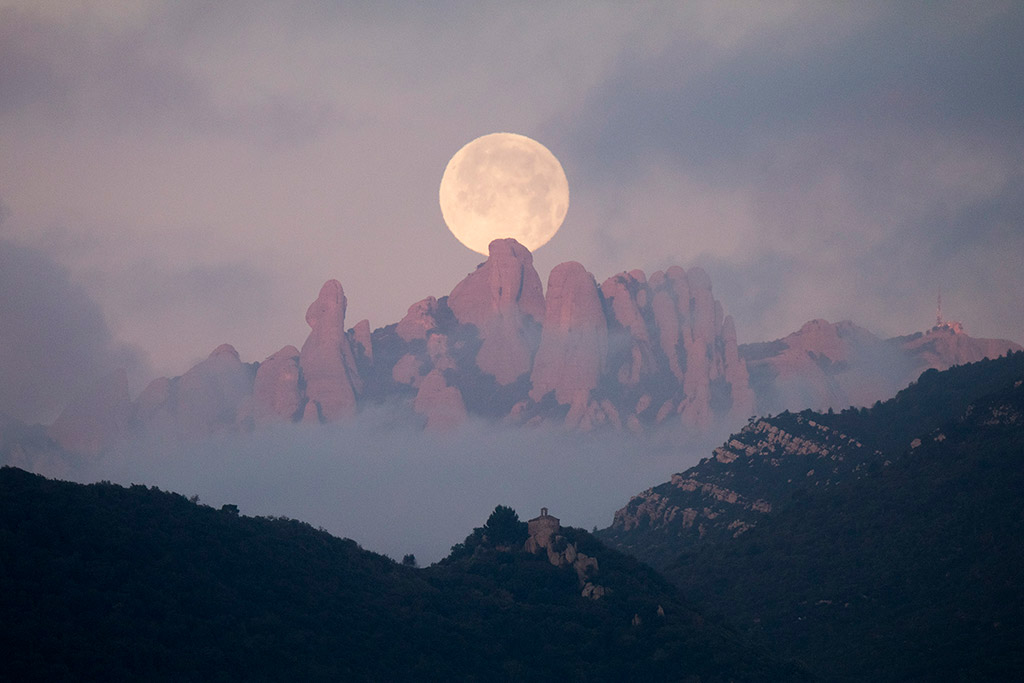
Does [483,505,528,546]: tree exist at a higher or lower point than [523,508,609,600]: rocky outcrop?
higher

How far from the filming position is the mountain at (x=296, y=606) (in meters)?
110

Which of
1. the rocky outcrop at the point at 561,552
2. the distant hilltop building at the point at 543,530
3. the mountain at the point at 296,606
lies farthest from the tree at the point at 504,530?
the mountain at the point at 296,606

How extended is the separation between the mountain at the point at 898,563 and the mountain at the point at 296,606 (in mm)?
14131

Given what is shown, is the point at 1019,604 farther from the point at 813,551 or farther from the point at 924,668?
the point at 813,551

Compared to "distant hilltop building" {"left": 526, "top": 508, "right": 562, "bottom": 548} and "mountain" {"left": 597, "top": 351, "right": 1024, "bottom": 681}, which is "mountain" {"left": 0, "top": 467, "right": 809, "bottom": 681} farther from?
"mountain" {"left": 597, "top": 351, "right": 1024, "bottom": 681}

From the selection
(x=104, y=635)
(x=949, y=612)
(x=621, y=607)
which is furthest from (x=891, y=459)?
(x=104, y=635)

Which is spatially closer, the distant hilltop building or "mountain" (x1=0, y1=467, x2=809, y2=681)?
"mountain" (x1=0, y1=467, x2=809, y2=681)

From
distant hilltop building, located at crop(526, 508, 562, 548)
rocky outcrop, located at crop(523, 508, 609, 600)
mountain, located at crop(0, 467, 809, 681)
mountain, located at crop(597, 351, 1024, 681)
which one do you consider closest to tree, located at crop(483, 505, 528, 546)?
rocky outcrop, located at crop(523, 508, 609, 600)

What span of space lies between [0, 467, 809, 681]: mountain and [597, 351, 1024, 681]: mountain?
556 inches

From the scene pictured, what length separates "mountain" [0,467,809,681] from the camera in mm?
109688

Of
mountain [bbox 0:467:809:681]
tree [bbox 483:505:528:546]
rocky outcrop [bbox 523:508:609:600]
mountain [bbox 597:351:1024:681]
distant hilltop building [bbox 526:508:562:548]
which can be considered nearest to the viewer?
mountain [bbox 0:467:809:681]

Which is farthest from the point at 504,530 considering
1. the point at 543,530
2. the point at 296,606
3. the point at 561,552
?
the point at 296,606

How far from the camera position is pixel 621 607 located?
486ft

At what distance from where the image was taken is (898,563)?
157500 millimetres
